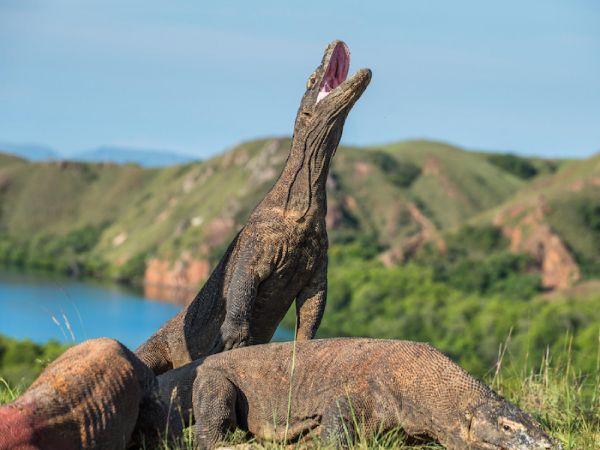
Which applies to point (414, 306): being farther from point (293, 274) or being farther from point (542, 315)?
point (293, 274)

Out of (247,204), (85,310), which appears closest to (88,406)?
(85,310)

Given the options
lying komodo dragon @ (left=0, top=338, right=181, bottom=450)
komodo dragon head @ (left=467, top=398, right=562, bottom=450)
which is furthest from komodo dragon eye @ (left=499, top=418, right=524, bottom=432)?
lying komodo dragon @ (left=0, top=338, right=181, bottom=450)

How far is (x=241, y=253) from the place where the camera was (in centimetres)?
754

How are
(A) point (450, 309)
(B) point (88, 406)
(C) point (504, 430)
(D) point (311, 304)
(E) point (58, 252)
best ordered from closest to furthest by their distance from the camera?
(B) point (88, 406)
(C) point (504, 430)
(D) point (311, 304)
(A) point (450, 309)
(E) point (58, 252)

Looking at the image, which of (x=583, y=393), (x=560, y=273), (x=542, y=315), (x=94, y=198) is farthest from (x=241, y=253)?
(x=94, y=198)

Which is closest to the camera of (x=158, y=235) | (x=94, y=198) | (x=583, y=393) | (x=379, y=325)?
(x=583, y=393)

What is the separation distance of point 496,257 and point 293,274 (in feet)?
324

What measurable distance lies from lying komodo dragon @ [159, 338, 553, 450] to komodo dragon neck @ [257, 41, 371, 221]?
47.1 inches

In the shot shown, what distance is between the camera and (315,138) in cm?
745

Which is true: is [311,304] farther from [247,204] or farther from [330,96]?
[247,204]

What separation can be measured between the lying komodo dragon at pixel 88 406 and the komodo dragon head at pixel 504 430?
5.76 ft

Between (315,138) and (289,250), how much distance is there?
81 centimetres

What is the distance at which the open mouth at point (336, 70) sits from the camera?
24.7 feet

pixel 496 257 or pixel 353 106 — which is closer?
pixel 353 106
